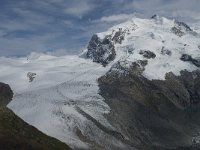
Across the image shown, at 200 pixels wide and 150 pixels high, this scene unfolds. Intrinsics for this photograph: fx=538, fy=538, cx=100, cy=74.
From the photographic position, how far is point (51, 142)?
186375 mm

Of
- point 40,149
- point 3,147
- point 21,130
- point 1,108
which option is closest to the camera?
point 3,147

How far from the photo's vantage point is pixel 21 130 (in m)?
180

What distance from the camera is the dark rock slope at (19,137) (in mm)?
162500

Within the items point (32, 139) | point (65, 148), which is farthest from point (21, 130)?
point (65, 148)

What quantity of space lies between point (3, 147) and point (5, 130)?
1734cm

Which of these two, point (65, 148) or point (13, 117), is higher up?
point (13, 117)

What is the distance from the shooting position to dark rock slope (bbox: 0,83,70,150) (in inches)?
6398

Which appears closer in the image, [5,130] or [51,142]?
[5,130]

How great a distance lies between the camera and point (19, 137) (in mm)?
170125

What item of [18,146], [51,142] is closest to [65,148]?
[51,142]

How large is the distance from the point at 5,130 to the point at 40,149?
544 inches

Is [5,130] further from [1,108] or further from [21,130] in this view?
[1,108]

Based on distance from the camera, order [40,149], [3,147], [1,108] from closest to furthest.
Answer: [3,147], [40,149], [1,108]

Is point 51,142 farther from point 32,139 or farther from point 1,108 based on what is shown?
point 1,108
